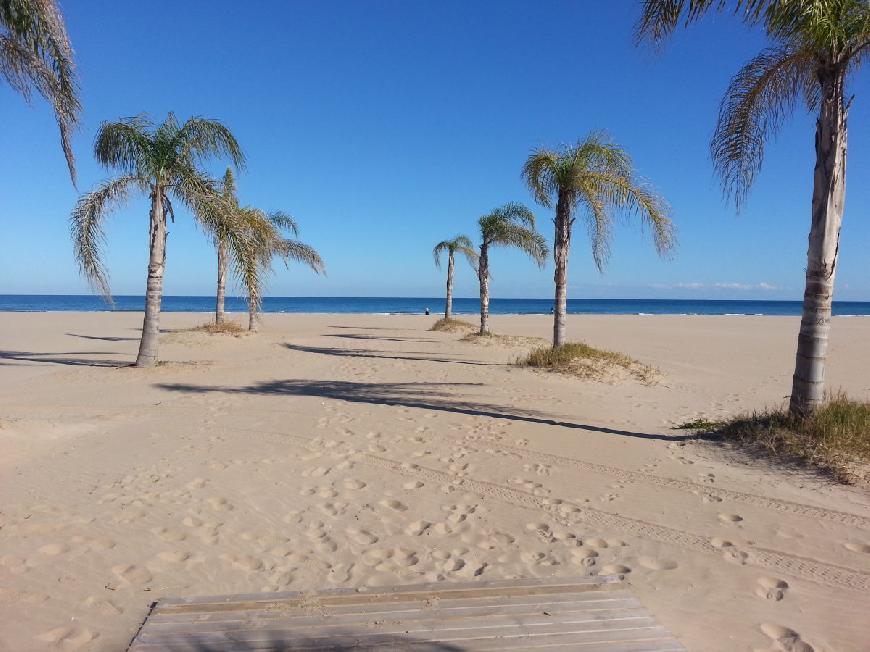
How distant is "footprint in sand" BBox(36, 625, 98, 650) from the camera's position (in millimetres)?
2850

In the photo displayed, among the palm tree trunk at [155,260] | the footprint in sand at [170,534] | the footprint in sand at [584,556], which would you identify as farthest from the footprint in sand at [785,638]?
the palm tree trunk at [155,260]

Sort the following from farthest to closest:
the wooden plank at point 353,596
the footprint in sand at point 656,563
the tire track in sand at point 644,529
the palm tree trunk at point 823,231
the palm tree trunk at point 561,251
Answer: the palm tree trunk at point 561,251
the palm tree trunk at point 823,231
the footprint in sand at point 656,563
the tire track in sand at point 644,529
the wooden plank at point 353,596

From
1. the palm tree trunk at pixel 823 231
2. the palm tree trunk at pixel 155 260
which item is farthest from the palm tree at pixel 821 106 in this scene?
the palm tree trunk at pixel 155 260

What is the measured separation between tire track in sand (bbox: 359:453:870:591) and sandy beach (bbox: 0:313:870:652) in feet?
0.06

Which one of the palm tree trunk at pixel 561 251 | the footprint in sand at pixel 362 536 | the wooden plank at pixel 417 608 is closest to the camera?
the wooden plank at pixel 417 608

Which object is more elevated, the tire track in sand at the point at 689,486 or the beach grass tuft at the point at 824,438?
the beach grass tuft at the point at 824,438

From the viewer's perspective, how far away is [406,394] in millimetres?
9695

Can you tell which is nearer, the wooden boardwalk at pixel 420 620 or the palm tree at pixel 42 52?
the wooden boardwalk at pixel 420 620

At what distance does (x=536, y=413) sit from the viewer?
323 inches

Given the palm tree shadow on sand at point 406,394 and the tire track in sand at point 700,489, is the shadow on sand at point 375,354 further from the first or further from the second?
the tire track in sand at point 700,489

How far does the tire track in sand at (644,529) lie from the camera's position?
3.60m

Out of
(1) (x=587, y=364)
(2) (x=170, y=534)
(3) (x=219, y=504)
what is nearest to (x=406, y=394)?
(1) (x=587, y=364)

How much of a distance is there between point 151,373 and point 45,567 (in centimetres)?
868

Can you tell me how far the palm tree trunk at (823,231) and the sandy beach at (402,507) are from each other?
1387mm
